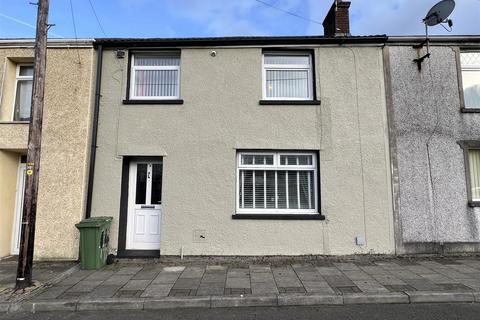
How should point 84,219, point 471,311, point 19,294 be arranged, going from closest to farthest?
point 471,311, point 19,294, point 84,219

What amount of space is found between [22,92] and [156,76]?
3402 mm

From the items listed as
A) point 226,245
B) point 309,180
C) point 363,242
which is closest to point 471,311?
point 363,242

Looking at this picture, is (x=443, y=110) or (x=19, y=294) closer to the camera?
(x=19, y=294)

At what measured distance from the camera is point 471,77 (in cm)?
828

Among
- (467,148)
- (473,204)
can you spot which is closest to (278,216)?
(473,204)

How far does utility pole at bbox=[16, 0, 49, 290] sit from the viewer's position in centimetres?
546

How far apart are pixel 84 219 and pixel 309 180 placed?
17.3 ft

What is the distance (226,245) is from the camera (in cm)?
746

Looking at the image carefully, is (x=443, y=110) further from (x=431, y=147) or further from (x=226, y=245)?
(x=226, y=245)

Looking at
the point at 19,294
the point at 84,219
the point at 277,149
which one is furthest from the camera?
the point at 277,149

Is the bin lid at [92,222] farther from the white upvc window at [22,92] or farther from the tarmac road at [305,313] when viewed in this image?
the white upvc window at [22,92]

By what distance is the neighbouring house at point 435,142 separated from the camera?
298 inches

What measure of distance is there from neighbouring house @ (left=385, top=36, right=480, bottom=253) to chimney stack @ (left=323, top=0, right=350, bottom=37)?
119cm

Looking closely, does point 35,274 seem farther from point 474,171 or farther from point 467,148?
point 474,171
